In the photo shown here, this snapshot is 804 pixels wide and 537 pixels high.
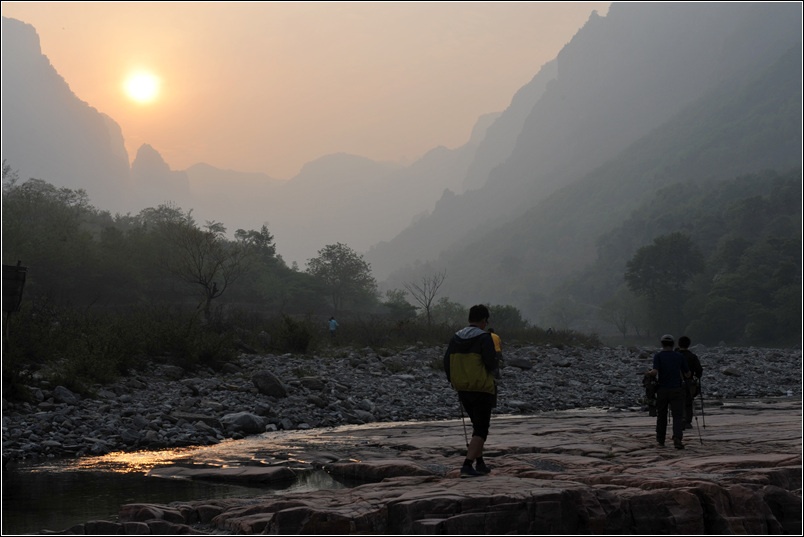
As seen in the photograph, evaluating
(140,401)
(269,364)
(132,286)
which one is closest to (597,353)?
(269,364)

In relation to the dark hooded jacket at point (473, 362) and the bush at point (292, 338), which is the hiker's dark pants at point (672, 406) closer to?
the dark hooded jacket at point (473, 362)

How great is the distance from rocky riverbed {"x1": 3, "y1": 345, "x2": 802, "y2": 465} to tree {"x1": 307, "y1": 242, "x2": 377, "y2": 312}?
61.2 metres

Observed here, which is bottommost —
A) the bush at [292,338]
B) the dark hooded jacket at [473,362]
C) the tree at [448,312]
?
the dark hooded jacket at [473,362]

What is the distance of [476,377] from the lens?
9094mm

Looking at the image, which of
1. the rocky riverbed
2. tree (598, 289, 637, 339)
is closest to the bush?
the rocky riverbed

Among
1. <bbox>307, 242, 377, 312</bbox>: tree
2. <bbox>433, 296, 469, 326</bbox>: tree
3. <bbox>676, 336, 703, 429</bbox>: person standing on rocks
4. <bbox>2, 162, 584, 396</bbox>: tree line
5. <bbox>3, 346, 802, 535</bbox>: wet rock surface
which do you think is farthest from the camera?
<bbox>433, 296, 469, 326</bbox>: tree

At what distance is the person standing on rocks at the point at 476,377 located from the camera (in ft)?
29.9

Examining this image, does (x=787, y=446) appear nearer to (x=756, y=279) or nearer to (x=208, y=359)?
(x=208, y=359)

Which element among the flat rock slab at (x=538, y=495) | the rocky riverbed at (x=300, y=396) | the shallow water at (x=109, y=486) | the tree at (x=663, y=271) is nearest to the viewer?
the flat rock slab at (x=538, y=495)

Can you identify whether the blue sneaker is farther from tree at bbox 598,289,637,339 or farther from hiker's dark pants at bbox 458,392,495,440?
tree at bbox 598,289,637,339

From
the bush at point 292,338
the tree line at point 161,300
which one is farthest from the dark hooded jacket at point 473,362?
the bush at point 292,338

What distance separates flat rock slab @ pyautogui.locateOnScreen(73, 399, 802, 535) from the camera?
729 cm

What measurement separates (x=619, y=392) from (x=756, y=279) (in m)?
71.1

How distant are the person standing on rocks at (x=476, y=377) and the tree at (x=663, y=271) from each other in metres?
97.3
